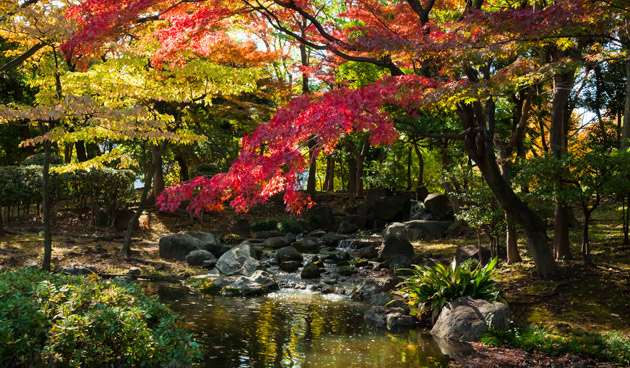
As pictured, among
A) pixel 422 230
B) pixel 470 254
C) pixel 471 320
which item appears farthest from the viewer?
pixel 422 230

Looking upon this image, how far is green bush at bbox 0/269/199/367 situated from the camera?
3.37 meters

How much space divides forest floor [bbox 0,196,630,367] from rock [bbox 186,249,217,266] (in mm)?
432

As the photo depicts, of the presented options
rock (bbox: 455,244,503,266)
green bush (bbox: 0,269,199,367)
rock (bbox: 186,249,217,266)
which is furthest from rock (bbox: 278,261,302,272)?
green bush (bbox: 0,269,199,367)

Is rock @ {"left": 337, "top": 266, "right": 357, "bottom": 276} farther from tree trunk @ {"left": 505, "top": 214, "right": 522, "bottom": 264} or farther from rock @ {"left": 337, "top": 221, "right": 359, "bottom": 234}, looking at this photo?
rock @ {"left": 337, "top": 221, "right": 359, "bottom": 234}

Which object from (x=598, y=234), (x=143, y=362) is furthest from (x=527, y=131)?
(x=143, y=362)

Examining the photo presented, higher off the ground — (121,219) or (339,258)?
(121,219)

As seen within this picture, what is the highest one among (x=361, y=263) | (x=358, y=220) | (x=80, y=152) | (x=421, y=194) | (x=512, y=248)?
(x=80, y=152)

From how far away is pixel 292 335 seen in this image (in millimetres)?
7047

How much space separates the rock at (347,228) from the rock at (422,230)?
2395 millimetres

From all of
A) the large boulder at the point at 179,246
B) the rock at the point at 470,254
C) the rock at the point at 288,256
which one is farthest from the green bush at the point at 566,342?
the large boulder at the point at 179,246

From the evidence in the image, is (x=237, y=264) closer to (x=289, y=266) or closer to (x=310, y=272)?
(x=289, y=266)

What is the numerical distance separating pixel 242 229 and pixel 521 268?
11258mm

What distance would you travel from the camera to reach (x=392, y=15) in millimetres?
9477

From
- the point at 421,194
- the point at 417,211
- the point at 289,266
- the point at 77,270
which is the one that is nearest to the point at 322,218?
the point at 417,211
